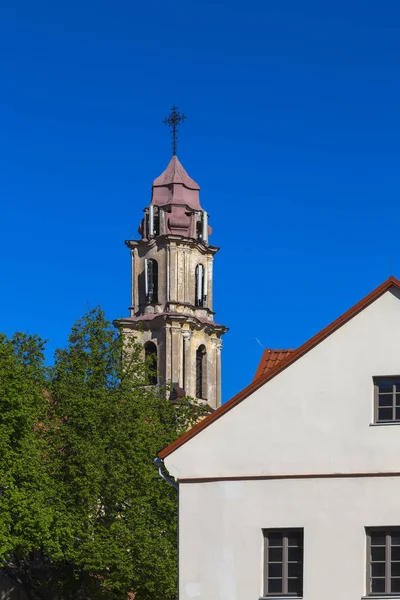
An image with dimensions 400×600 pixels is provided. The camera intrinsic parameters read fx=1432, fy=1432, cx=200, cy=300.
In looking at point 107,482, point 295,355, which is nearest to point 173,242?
point 107,482

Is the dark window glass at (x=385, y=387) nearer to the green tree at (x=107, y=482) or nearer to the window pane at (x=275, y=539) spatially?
the window pane at (x=275, y=539)

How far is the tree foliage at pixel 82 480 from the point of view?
1793 inches

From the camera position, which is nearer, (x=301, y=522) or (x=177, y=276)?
(x=301, y=522)

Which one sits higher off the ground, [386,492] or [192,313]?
[192,313]

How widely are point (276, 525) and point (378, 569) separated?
2079mm

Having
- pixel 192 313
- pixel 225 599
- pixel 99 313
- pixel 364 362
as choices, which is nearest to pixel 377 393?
pixel 364 362

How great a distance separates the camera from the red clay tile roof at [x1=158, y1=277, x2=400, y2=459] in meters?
26.6

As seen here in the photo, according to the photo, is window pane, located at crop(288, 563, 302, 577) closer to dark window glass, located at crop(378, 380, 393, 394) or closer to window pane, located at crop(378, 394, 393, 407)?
window pane, located at crop(378, 394, 393, 407)

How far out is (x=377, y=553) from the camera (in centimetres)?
2612

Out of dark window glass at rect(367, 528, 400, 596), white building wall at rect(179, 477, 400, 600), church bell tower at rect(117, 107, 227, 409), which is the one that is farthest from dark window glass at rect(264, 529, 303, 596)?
church bell tower at rect(117, 107, 227, 409)

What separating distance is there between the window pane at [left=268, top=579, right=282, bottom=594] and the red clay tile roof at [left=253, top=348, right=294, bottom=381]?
4.59m

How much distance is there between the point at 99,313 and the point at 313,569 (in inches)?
1179

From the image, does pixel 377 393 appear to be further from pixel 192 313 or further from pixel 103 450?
pixel 192 313

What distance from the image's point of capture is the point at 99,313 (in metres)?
55.3
